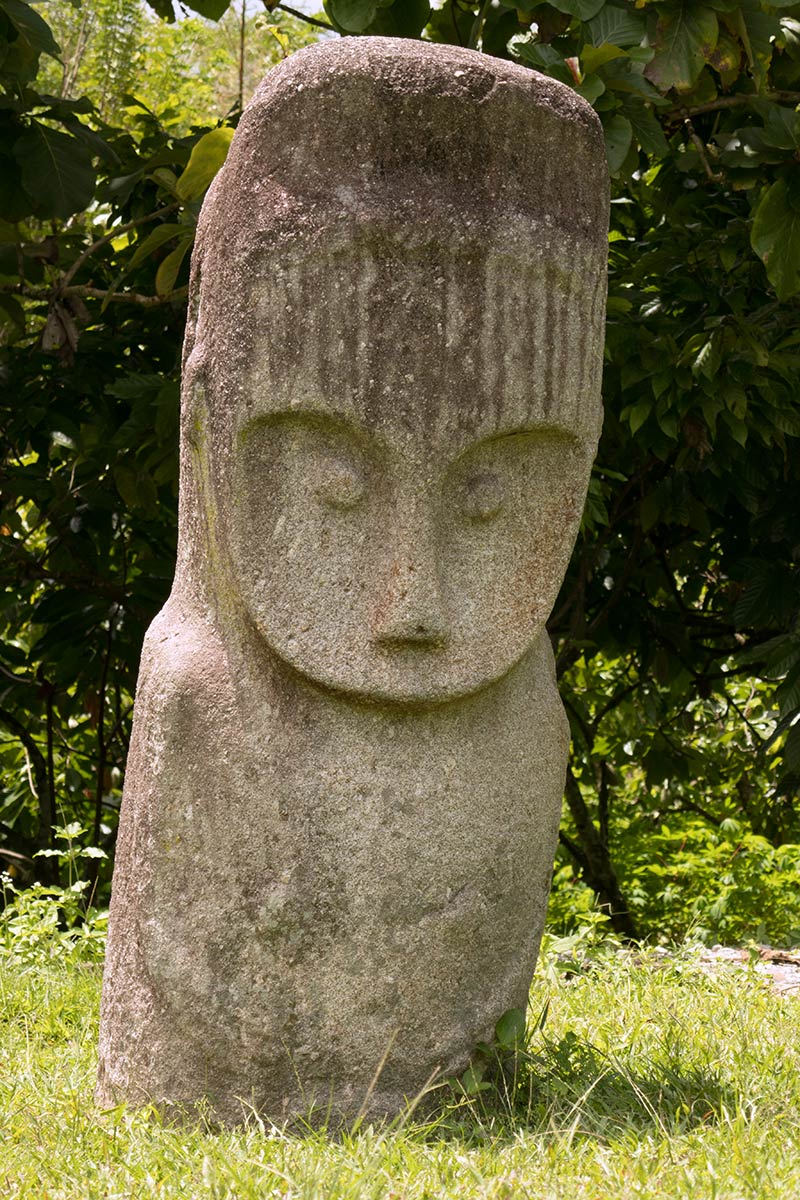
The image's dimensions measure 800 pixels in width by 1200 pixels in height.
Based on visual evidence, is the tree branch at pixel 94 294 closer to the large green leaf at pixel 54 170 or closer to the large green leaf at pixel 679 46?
the large green leaf at pixel 54 170

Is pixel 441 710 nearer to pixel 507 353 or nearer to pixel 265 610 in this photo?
pixel 265 610

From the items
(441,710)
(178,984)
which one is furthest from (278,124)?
(178,984)

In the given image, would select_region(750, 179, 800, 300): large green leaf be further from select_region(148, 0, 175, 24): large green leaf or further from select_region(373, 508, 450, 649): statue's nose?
select_region(148, 0, 175, 24): large green leaf

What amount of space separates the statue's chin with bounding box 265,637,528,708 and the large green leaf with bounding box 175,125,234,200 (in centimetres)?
141

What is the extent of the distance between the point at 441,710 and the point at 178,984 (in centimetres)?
65

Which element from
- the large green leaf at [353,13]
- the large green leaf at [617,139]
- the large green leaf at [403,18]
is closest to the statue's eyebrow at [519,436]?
the large green leaf at [617,139]

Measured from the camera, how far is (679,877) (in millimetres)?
6250

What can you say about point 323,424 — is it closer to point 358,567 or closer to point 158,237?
point 358,567

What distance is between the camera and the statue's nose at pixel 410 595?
2.48m

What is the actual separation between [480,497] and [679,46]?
1.27 metres

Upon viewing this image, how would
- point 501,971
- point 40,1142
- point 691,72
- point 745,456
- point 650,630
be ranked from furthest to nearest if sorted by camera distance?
1. point 650,630
2. point 745,456
3. point 691,72
4. point 501,971
5. point 40,1142

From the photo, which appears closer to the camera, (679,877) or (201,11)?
(201,11)

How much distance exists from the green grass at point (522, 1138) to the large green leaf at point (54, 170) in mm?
1936

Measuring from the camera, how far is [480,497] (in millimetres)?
2580
